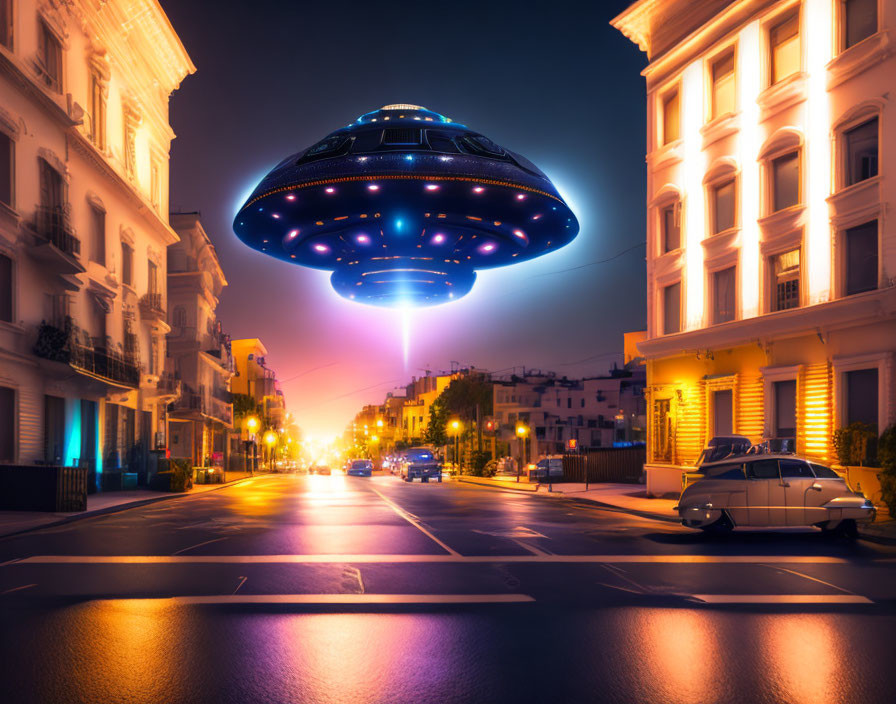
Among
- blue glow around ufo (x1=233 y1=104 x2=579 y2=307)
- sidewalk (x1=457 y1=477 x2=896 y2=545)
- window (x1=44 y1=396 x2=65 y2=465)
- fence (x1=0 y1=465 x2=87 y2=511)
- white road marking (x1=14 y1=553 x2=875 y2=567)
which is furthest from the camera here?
blue glow around ufo (x1=233 y1=104 x2=579 y2=307)

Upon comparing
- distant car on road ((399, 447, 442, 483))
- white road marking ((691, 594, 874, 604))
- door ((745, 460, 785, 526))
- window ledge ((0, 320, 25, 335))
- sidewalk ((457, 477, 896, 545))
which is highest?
window ledge ((0, 320, 25, 335))

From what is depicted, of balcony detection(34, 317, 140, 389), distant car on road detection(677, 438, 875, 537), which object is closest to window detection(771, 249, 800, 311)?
distant car on road detection(677, 438, 875, 537)

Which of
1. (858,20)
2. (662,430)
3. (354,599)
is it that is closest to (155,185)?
(662,430)

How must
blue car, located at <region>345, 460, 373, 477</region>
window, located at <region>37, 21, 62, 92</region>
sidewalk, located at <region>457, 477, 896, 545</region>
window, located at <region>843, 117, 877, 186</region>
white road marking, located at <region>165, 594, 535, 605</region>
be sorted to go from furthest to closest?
blue car, located at <region>345, 460, 373, 477</region> → window, located at <region>37, 21, 62, 92</region> → window, located at <region>843, 117, 877, 186</region> → sidewalk, located at <region>457, 477, 896, 545</region> → white road marking, located at <region>165, 594, 535, 605</region>

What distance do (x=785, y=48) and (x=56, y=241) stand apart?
26015 millimetres

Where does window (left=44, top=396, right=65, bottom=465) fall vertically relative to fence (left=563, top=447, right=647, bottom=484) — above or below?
above

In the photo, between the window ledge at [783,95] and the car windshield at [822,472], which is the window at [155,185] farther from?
the car windshield at [822,472]

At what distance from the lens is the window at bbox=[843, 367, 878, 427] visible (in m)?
23.0

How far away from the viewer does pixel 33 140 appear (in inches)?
1131

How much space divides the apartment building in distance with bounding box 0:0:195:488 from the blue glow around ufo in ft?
20.8

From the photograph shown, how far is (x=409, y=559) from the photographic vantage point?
1279cm

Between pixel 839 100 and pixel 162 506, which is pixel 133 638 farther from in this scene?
pixel 839 100

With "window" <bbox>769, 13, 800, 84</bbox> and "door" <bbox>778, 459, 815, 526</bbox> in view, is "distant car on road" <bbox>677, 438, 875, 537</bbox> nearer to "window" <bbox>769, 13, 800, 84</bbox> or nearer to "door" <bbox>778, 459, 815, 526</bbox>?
"door" <bbox>778, 459, 815, 526</bbox>

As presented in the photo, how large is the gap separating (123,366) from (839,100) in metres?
29.8
